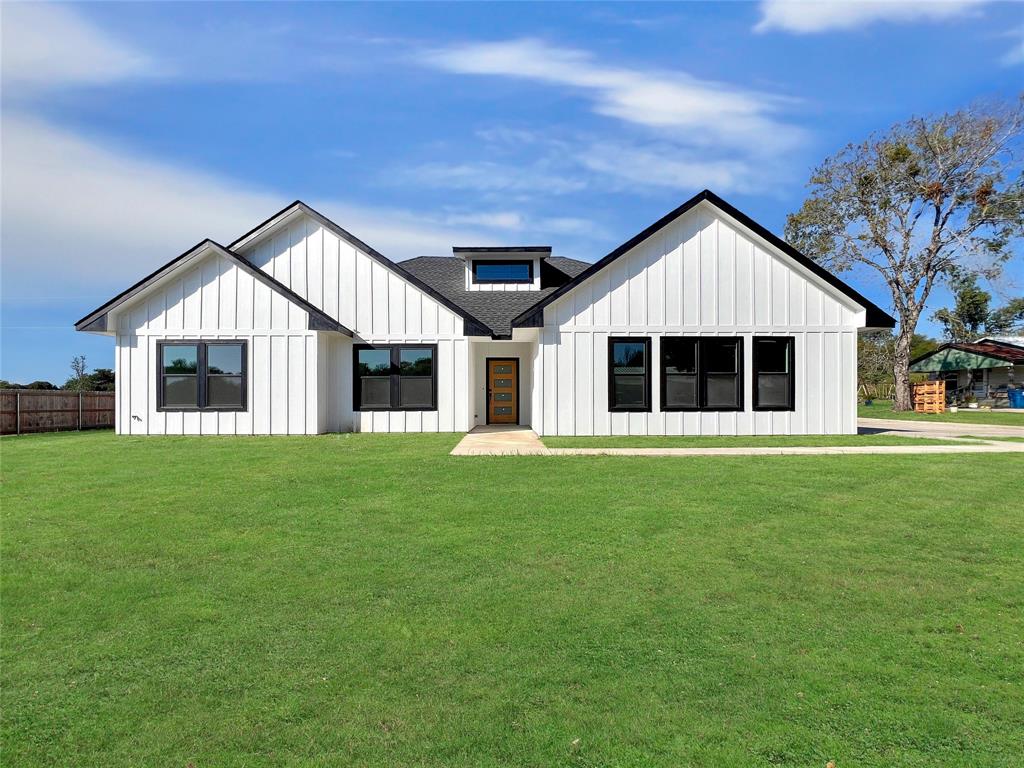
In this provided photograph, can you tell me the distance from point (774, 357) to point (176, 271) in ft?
53.7

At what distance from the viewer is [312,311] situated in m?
16.6

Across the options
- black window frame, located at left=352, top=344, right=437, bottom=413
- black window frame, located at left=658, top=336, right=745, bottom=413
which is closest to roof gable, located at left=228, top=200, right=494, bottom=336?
black window frame, located at left=352, top=344, right=437, bottom=413

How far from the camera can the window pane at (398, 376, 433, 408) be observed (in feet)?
58.5

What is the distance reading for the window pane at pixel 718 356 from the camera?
645 inches

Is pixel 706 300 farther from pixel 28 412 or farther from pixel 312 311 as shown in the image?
pixel 28 412

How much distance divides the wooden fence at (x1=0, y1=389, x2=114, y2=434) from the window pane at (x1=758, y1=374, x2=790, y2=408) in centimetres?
2253

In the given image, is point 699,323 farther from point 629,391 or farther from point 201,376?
point 201,376

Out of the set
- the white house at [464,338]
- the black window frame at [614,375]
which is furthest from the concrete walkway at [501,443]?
the black window frame at [614,375]

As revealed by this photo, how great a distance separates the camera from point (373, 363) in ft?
58.8

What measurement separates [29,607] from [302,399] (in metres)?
12.5

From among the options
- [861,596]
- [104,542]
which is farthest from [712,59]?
[104,542]

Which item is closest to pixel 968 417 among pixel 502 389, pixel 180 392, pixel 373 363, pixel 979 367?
pixel 979 367

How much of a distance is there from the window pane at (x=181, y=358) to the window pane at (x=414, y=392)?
5.67m

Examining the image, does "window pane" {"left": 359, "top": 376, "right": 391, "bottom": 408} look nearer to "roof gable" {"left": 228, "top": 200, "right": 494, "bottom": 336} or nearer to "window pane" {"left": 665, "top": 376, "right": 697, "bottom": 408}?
"roof gable" {"left": 228, "top": 200, "right": 494, "bottom": 336}
